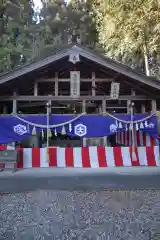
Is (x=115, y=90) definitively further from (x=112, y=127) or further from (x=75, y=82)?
(x=75, y=82)

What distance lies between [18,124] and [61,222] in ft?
30.4

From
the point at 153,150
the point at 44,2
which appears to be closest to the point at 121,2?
the point at 153,150

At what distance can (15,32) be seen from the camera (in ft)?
120

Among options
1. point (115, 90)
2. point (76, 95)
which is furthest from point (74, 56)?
point (115, 90)

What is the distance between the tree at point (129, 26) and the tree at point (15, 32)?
36.1 ft

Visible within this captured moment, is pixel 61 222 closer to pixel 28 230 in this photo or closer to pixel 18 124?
pixel 28 230

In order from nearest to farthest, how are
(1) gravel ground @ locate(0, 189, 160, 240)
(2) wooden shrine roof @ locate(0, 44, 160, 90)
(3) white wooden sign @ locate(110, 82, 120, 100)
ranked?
(1) gravel ground @ locate(0, 189, 160, 240) → (2) wooden shrine roof @ locate(0, 44, 160, 90) → (3) white wooden sign @ locate(110, 82, 120, 100)

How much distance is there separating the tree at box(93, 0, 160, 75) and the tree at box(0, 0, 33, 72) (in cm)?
1102

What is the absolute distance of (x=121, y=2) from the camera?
2108 centimetres

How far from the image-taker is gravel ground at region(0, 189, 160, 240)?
5.39 metres

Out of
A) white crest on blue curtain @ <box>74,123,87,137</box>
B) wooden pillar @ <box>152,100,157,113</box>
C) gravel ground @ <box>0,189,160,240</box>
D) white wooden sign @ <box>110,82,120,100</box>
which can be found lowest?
gravel ground @ <box>0,189,160,240</box>

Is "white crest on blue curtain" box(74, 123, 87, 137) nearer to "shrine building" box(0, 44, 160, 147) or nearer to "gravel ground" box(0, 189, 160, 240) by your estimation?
"shrine building" box(0, 44, 160, 147)

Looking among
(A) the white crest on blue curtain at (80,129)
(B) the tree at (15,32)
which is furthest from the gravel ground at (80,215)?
(B) the tree at (15,32)

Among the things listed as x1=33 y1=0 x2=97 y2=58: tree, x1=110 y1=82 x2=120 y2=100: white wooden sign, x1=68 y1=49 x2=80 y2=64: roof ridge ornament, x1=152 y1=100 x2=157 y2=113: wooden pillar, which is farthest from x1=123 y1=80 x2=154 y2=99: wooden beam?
x1=33 y1=0 x2=97 y2=58: tree
